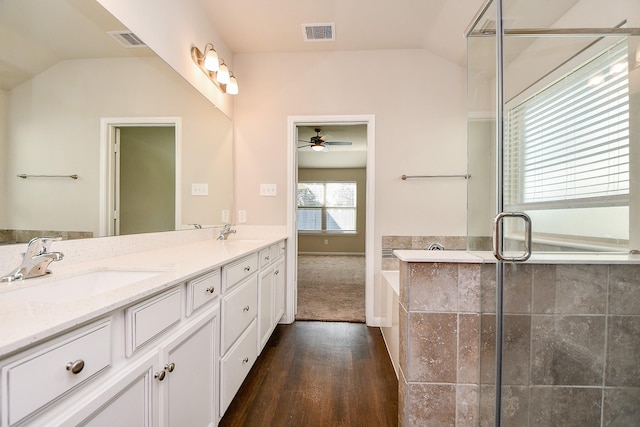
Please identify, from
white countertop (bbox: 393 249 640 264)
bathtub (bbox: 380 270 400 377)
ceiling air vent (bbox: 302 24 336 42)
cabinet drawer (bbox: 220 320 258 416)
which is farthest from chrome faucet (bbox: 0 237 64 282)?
ceiling air vent (bbox: 302 24 336 42)

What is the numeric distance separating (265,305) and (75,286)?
1.23 m

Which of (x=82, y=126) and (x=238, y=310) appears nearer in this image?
(x=82, y=126)

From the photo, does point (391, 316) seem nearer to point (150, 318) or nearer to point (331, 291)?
point (150, 318)

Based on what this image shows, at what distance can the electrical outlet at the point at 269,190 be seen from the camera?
277 centimetres

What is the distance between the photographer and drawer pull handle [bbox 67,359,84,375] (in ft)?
1.94

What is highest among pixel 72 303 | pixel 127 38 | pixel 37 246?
pixel 127 38

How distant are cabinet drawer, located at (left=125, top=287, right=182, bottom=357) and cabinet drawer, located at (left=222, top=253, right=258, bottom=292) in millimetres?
367

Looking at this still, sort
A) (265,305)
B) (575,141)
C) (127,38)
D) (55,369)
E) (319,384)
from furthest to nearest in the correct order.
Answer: (265,305) → (319,384) → (127,38) → (575,141) → (55,369)

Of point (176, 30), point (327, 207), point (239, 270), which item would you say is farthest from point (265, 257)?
point (327, 207)

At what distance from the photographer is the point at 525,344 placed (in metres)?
1.18

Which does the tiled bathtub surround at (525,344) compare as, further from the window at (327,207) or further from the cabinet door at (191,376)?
the window at (327,207)

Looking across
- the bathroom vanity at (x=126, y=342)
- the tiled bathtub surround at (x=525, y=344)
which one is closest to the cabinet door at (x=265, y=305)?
the bathroom vanity at (x=126, y=342)

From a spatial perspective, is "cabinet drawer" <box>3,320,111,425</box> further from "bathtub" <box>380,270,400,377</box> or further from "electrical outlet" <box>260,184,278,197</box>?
"electrical outlet" <box>260,184,278,197</box>

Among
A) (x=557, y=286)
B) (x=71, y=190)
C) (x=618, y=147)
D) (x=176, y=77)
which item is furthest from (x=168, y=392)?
(x=618, y=147)
